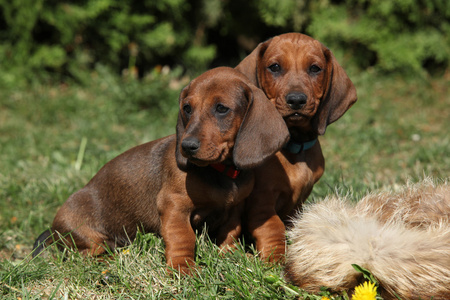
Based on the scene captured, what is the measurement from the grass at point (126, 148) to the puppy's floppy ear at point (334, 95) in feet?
1.92

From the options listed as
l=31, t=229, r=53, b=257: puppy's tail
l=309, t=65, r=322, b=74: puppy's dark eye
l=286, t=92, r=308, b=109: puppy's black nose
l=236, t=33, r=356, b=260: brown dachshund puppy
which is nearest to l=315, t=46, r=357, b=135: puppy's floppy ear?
l=236, t=33, r=356, b=260: brown dachshund puppy

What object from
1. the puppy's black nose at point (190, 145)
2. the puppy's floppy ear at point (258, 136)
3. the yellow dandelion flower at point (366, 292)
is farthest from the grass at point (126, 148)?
the puppy's black nose at point (190, 145)

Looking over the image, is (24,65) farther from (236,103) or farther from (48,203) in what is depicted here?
(236,103)

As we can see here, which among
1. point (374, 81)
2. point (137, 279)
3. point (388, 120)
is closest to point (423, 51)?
point (374, 81)

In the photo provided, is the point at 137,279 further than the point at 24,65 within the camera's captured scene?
No

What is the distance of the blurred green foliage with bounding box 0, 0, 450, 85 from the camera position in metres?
8.20

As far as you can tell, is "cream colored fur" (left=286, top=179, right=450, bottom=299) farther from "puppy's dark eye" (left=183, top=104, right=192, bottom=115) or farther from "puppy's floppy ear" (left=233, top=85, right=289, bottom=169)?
"puppy's dark eye" (left=183, top=104, right=192, bottom=115)

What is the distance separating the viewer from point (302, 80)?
11.7ft

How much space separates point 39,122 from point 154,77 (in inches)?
71.3

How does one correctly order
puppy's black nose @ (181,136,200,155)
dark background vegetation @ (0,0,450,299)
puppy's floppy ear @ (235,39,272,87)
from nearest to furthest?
puppy's black nose @ (181,136,200,155)
puppy's floppy ear @ (235,39,272,87)
dark background vegetation @ (0,0,450,299)

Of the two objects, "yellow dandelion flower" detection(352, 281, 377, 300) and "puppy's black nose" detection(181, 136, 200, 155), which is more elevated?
"puppy's black nose" detection(181, 136, 200, 155)

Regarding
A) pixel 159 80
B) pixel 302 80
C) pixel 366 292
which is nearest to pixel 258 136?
pixel 302 80

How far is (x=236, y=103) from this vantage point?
319 cm

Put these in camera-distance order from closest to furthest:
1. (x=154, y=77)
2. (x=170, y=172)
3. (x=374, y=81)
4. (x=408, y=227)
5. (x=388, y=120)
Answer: (x=408, y=227)
(x=170, y=172)
(x=388, y=120)
(x=154, y=77)
(x=374, y=81)
